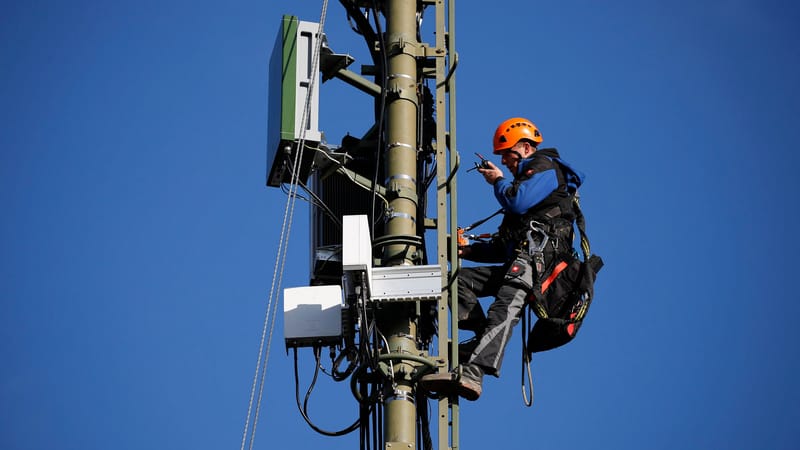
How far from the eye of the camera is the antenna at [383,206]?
8367 millimetres

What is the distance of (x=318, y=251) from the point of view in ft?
32.0

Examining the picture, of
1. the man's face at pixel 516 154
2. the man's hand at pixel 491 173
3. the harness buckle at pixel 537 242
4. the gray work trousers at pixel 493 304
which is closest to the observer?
the gray work trousers at pixel 493 304

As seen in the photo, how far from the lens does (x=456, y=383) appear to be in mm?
8328

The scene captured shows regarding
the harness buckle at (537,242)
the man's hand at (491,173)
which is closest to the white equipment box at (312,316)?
the harness buckle at (537,242)

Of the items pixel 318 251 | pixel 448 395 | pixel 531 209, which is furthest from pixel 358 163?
pixel 448 395

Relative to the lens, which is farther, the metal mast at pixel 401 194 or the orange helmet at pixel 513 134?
the orange helmet at pixel 513 134

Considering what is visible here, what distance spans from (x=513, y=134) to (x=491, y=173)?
1.91ft

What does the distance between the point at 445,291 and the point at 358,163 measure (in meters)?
1.54

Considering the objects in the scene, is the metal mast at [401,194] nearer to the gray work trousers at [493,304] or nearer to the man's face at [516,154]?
the gray work trousers at [493,304]

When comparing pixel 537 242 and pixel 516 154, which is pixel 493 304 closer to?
pixel 537 242

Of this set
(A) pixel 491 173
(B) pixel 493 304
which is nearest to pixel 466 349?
(B) pixel 493 304

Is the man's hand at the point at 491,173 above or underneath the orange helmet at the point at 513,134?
underneath

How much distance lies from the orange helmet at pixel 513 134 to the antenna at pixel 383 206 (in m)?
0.71

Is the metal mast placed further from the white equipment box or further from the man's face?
the man's face
